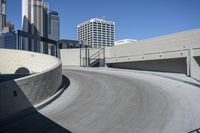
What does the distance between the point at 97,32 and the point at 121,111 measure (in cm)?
10332

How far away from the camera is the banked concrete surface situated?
10.2 meters

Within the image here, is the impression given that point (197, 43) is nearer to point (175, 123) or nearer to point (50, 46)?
point (175, 123)

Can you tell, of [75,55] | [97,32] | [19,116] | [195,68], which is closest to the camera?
[19,116]

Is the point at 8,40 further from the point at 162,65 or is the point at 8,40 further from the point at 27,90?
the point at 27,90

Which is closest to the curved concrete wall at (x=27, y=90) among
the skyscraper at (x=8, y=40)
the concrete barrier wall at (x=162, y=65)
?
the concrete barrier wall at (x=162, y=65)

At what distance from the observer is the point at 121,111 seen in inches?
490

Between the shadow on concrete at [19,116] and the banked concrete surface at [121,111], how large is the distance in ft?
0.13

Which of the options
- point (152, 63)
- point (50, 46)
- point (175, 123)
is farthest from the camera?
point (50, 46)

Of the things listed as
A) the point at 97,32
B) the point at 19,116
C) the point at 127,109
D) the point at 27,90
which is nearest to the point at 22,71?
the point at 27,90

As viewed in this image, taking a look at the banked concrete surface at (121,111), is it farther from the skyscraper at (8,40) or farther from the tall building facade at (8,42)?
the skyscraper at (8,40)

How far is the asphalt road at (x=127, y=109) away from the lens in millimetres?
10266

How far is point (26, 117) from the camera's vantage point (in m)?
12.0

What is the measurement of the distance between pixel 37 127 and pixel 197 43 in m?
18.3

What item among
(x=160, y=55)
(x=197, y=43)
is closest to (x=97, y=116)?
(x=197, y=43)
